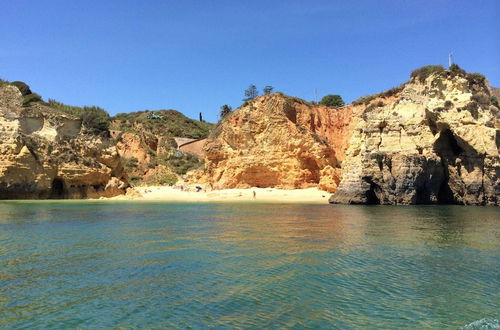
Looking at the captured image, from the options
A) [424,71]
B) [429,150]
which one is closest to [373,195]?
[429,150]

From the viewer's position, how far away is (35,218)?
15.1m

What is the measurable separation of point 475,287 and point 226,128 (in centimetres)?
3148

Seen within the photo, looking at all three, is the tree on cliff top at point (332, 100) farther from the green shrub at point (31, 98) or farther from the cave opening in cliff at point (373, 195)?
the green shrub at point (31, 98)

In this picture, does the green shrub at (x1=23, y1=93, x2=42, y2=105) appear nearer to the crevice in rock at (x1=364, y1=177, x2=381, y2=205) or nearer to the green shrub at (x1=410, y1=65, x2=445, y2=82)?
the crevice in rock at (x1=364, y1=177, x2=381, y2=205)

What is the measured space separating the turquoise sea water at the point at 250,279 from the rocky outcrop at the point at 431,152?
11.5 metres

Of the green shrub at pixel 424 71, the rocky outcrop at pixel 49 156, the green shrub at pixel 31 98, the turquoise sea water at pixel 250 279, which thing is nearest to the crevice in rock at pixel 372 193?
the green shrub at pixel 424 71

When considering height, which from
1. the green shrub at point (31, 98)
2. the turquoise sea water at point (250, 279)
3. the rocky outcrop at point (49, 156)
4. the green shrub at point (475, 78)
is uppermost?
the green shrub at point (475, 78)

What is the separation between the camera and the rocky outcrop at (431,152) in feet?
72.7

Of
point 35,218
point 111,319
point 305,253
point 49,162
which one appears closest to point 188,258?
point 305,253

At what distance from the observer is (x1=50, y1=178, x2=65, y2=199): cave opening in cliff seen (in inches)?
1216

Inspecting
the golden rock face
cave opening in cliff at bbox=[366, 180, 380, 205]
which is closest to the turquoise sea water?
the golden rock face

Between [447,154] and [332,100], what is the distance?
28.4m

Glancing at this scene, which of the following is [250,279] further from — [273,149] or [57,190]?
[57,190]

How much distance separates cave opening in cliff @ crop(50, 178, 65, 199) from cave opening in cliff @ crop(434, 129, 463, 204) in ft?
92.0
